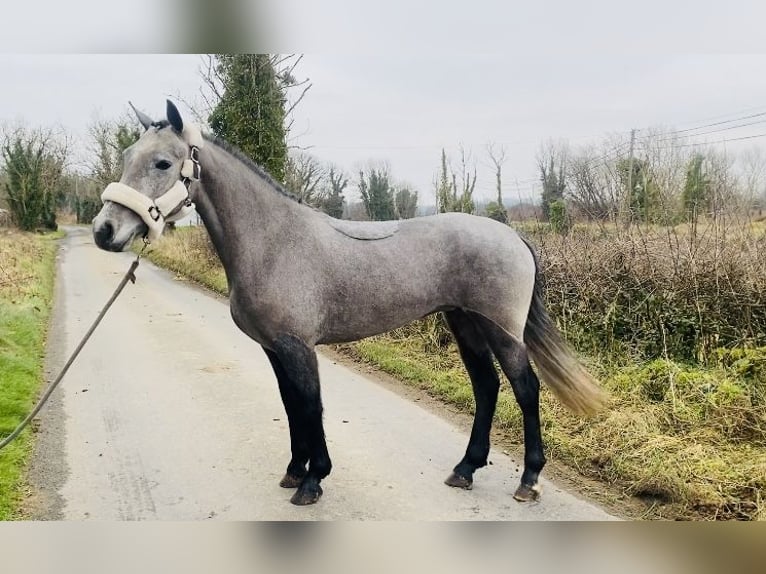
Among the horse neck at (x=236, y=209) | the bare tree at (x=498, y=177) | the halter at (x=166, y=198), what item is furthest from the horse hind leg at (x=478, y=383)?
the halter at (x=166, y=198)

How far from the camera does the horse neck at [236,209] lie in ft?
7.52

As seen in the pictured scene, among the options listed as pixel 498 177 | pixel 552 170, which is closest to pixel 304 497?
pixel 498 177

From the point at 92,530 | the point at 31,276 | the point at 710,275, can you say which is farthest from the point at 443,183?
the point at 31,276

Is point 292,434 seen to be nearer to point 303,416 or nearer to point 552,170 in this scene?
point 303,416

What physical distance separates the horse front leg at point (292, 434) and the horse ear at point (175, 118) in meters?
1.00

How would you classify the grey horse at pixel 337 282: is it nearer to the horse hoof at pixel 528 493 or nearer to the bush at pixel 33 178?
the horse hoof at pixel 528 493

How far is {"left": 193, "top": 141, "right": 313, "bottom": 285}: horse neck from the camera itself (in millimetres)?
2293

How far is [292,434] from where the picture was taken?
8.50 feet

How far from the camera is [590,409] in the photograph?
2682 mm

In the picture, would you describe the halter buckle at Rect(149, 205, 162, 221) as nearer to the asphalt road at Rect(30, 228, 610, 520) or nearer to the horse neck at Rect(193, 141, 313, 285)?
the horse neck at Rect(193, 141, 313, 285)

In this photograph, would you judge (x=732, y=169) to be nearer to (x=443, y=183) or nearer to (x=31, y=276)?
(x=443, y=183)

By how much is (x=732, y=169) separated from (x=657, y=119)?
618 mm

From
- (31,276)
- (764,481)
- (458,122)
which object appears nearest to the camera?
(764,481)

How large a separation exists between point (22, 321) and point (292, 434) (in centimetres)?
208
